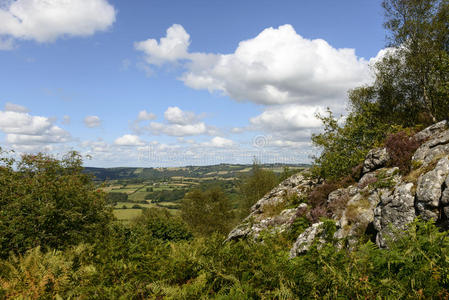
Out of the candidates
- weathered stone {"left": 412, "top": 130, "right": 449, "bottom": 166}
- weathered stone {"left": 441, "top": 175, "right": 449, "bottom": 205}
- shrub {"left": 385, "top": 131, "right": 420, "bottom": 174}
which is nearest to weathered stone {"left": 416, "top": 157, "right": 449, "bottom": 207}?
weathered stone {"left": 441, "top": 175, "right": 449, "bottom": 205}

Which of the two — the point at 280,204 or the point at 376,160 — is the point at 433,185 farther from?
the point at 280,204

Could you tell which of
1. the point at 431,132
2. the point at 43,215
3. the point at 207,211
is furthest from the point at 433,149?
the point at 207,211

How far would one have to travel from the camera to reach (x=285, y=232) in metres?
13.5

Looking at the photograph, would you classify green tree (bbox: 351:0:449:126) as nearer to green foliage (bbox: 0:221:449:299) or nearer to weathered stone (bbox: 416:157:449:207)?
weathered stone (bbox: 416:157:449:207)

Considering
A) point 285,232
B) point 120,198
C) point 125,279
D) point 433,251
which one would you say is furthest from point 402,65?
point 120,198

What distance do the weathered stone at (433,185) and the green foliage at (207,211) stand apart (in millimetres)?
42085

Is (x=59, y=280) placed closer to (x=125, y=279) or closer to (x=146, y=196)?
(x=125, y=279)

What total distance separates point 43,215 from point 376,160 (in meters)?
19.1

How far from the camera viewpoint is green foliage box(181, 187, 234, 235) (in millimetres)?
49375

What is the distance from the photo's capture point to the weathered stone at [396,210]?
27.6 ft

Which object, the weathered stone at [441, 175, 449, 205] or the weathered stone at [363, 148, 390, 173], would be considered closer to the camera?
the weathered stone at [441, 175, 449, 205]

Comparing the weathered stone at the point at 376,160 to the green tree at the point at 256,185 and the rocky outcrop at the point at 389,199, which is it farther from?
the green tree at the point at 256,185

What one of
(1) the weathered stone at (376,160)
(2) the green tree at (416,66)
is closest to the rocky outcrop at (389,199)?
(1) the weathered stone at (376,160)

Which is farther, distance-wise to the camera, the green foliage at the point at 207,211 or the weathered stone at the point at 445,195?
the green foliage at the point at 207,211
